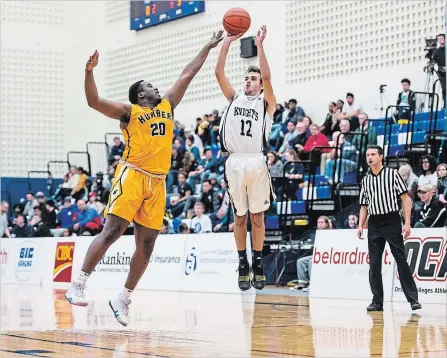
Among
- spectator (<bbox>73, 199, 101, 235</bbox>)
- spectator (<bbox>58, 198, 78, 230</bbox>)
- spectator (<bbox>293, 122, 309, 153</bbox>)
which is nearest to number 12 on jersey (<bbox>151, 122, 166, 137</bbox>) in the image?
spectator (<bbox>293, 122, 309, 153</bbox>)

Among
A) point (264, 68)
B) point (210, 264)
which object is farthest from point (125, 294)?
point (210, 264)

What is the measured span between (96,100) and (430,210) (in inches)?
321

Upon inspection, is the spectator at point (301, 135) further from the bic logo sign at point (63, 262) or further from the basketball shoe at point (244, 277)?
the basketball shoe at point (244, 277)

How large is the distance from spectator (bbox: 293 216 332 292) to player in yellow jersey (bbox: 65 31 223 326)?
7834 mm

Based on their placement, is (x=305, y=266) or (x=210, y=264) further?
(x=210, y=264)

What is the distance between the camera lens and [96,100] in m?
8.77

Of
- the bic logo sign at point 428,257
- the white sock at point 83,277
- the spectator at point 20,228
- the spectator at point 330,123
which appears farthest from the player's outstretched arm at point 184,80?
the spectator at point 20,228

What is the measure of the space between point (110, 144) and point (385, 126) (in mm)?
14457

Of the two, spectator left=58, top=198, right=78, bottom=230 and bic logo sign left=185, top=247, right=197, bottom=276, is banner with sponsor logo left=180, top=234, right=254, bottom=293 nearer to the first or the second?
bic logo sign left=185, top=247, right=197, bottom=276

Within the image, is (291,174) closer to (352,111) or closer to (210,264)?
(352,111)

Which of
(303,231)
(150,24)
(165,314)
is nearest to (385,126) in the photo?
(303,231)

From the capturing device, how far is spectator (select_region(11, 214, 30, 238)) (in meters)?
25.0

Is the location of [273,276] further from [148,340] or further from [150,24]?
[150,24]

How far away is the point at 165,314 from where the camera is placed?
12.2 m
